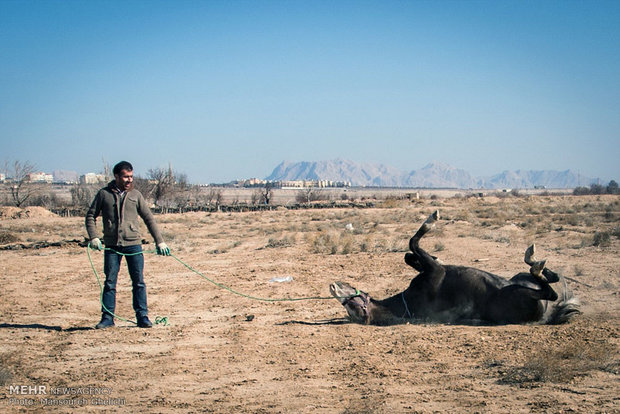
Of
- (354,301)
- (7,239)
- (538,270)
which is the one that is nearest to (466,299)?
(538,270)

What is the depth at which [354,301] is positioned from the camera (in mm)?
7609

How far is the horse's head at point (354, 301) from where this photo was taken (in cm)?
735

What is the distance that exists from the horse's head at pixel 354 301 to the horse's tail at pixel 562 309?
104 inches

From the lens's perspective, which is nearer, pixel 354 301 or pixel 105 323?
pixel 354 301

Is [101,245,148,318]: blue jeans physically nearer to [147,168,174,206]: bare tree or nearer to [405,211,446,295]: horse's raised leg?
[405,211,446,295]: horse's raised leg

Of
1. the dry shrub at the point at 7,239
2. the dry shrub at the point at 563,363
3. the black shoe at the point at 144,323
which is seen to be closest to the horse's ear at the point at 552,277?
the dry shrub at the point at 563,363

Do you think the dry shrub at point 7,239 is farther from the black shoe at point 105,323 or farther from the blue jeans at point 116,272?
the blue jeans at point 116,272

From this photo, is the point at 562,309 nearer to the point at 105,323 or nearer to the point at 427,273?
the point at 427,273

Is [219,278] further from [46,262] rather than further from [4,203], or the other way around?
[4,203]

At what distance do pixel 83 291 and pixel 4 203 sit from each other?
50.4 metres

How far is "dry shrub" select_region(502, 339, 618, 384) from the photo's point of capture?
5.00 m

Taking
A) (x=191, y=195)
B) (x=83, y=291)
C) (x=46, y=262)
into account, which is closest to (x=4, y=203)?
(x=191, y=195)

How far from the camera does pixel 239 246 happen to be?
65.9ft

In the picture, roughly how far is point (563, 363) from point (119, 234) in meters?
6.16
